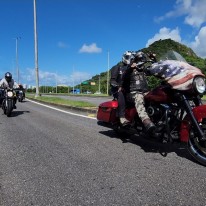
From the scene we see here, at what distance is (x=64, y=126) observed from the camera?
9.01 metres

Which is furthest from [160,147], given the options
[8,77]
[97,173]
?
[8,77]

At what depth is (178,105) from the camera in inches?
200

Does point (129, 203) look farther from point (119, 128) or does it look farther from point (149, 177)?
point (119, 128)

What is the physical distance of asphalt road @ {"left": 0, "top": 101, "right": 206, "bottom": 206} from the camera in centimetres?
347

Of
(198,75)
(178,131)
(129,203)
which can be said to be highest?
(198,75)

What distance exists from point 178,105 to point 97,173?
1641 millimetres

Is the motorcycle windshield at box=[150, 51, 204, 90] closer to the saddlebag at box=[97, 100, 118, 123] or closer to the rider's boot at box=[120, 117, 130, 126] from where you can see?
the rider's boot at box=[120, 117, 130, 126]

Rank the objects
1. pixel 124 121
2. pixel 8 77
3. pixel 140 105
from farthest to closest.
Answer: pixel 8 77
pixel 124 121
pixel 140 105

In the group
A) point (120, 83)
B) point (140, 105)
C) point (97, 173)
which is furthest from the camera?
point (120, 83)

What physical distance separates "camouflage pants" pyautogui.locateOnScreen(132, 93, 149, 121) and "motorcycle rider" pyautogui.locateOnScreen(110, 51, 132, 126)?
425 millimetres

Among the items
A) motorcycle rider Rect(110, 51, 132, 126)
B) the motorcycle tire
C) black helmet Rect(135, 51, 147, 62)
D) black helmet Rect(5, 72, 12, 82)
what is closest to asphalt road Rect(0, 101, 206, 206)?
motorcycle rider Rect(110, 51, 132, 126)

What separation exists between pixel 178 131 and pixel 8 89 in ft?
30.2

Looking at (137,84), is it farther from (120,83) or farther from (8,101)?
(8,101)

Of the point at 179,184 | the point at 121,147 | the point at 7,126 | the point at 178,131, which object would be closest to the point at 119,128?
the point at 121,147
